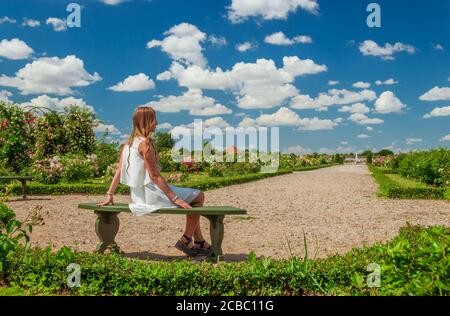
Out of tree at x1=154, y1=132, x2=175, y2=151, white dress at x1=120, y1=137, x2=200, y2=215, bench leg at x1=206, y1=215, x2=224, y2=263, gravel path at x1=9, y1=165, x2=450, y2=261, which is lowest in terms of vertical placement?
gravel path at x1=9, y1=165, x2=450, y2=261

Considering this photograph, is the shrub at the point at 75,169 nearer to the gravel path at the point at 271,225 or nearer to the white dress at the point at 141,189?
the gravel path at the point at 271,225

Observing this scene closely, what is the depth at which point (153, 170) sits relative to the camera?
16.1 feet

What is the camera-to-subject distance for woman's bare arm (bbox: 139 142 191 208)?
4.85 metres

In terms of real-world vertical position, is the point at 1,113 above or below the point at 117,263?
A: above

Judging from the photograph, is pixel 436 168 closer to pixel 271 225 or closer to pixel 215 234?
pixel 271 225

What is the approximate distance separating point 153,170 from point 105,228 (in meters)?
1.01

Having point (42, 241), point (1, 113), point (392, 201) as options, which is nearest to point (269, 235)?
point (42, 241)

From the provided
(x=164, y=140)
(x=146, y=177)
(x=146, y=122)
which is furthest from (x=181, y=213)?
(x=164, y=140)

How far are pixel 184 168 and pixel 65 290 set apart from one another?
1849cm

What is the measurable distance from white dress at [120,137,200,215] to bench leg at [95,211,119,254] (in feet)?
1.61

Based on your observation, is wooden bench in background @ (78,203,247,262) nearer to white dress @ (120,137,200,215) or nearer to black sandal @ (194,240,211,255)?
white dress @ (120,137,200,215)

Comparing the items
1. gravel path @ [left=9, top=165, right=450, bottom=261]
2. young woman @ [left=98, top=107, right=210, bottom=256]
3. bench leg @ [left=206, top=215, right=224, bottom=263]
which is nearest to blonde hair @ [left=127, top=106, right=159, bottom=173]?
young woman @ [left=98, top=107, right=210, bottom=256]
